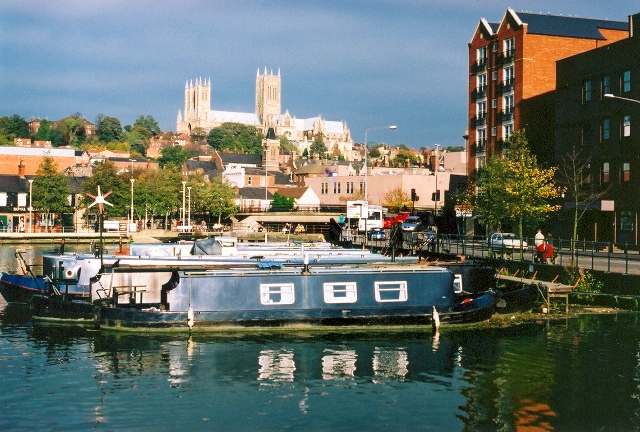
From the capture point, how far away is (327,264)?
37531mm

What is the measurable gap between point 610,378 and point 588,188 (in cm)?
4294

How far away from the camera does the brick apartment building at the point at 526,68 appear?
261ft

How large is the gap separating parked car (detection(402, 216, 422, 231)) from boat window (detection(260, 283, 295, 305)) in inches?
1770

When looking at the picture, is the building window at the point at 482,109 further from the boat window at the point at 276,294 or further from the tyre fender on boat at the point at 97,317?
the tyre fender on boat at the point at 97,317

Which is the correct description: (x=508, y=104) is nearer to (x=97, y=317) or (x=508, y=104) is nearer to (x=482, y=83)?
(x=482, y=83)

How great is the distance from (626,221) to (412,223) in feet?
81.2

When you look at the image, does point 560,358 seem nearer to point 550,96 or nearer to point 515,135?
point 515,135

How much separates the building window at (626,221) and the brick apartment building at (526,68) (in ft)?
51.2

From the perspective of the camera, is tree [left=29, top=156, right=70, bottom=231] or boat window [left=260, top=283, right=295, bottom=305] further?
tree [left=29, top=156, right=70, bottom=231]

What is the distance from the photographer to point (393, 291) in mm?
32969

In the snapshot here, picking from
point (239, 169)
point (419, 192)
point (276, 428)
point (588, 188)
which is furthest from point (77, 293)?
point (239, 169)

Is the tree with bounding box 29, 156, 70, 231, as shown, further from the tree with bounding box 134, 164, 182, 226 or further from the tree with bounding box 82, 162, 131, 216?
the tree with bounding box 134, 164, 182, 226

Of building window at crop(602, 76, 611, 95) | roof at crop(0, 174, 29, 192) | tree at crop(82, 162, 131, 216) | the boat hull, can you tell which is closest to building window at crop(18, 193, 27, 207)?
roof at crop(0, 174, 29, 192)

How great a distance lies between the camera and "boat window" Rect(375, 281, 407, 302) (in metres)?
32.9
